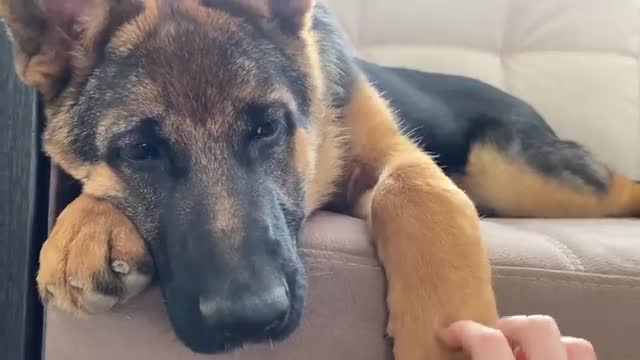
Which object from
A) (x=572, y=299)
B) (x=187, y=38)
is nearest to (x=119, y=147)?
(x=187, y=38)

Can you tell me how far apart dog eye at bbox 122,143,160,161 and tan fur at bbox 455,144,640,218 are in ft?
2.95

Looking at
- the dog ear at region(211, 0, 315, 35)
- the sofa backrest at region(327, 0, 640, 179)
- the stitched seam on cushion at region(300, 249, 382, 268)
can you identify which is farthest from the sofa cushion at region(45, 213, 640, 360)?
the sofa backrest at region(327, 0, 640, 179)

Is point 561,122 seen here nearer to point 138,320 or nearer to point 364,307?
point 364,307

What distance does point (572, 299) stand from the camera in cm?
119

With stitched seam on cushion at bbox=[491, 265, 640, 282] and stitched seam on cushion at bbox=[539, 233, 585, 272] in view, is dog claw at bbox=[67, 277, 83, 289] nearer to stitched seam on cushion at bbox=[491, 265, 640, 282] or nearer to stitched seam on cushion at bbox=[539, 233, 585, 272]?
stitched seam on cushion at bbox=[491, 265, 640, 282]

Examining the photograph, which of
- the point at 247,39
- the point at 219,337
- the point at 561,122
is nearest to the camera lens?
the point at 219,337

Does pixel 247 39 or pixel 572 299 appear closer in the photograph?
pixel 572 299

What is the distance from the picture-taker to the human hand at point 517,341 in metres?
1.01

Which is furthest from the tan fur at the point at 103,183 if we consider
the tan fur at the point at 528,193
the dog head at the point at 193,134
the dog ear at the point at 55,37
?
the tan fur at the point at 528,193

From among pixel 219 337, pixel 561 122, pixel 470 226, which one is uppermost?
pixel 470 226

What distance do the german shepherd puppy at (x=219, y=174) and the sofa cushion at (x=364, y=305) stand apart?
0.09ft

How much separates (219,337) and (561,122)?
4.67 feet

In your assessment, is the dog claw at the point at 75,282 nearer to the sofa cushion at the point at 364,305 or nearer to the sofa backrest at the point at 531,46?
the sofa cushion at the point at 364,305

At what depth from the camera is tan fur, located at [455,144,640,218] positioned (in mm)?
1882
